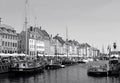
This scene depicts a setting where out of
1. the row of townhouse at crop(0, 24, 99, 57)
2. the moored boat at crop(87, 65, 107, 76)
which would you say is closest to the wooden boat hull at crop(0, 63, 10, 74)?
the row of townhouse at crop(0, 24, 99, 57)

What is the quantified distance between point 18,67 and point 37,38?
2659 inches

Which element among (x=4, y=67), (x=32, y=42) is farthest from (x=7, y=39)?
(x=4, y=67)

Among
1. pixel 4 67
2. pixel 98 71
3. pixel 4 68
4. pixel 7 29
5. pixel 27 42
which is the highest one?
pixel 7 29

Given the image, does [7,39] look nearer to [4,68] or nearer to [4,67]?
[4,67]

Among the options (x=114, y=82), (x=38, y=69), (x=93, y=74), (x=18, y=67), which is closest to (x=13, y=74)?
(x=18, y=67)

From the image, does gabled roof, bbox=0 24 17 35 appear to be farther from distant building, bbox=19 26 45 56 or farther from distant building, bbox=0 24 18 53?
distant building, bbox=19 26 45 56

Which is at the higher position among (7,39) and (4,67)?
(7,39)

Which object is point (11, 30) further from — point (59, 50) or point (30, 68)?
point (59, 50)

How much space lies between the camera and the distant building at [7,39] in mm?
90938

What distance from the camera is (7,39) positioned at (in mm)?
94812

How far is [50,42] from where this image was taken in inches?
5866

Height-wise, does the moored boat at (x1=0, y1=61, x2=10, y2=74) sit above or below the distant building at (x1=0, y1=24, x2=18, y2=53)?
below

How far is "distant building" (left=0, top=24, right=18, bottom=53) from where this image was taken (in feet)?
298

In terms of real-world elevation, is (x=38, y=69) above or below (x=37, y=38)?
below
